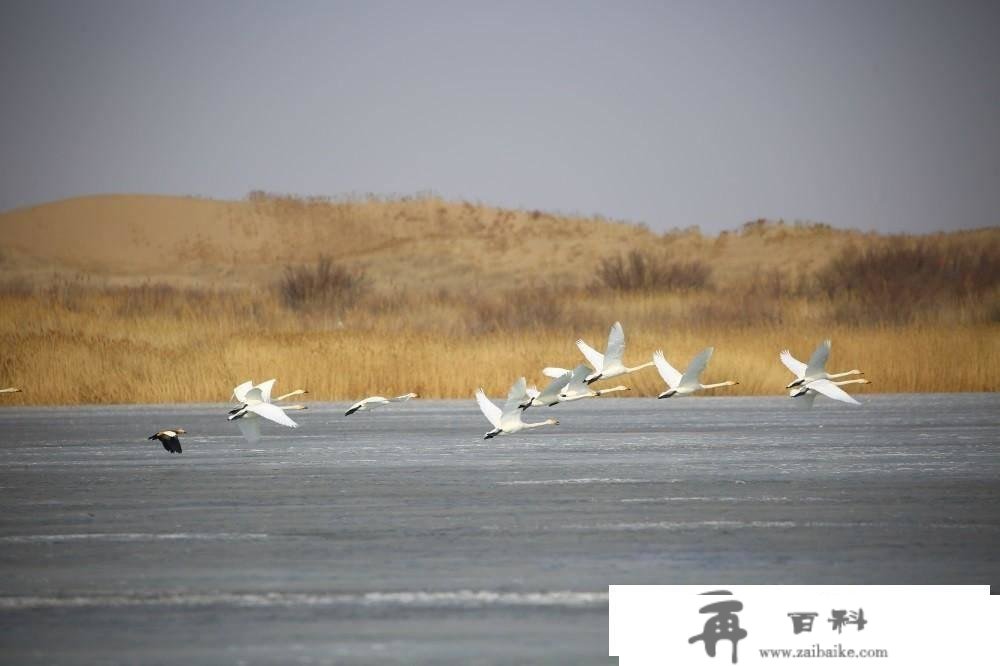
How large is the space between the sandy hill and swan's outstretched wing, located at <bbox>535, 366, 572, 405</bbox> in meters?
53.3

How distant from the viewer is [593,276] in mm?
75188

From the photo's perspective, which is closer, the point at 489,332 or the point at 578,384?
the point at 578,384

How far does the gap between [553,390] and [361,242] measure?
7732 centimetres

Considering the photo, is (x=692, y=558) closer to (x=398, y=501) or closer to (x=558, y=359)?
(x=398, y=501)

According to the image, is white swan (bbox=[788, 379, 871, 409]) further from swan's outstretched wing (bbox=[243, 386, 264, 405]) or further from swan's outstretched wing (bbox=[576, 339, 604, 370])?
swan's outstretched wing (bbox=[243, 386, 264, 405])

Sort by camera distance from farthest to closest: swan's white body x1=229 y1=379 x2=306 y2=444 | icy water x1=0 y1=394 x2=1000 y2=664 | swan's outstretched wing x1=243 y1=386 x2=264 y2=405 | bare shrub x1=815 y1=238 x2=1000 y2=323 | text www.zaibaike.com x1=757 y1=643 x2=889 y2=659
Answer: bare shrub x1=815 y1=238 x2=1000 y2=323, swan's outstretched wing x1=243 y1=386 x2=264 y2=405, swan's white body x1=229 y1=379 x2=306 y2=444, icy water x1=0 y1=394 x2=1000 y2=664, text www.zaibaike.com x1=757 y1=643 x2=889 y2=659

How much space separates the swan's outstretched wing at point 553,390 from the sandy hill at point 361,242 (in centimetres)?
5327

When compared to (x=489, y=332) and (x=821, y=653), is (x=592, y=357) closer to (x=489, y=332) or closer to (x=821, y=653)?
(x=489, y=332)

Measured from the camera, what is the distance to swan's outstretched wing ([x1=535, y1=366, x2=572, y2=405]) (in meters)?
18.9

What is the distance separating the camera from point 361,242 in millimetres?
95812

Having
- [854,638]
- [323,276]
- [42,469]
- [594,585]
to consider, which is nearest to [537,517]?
[594,585]

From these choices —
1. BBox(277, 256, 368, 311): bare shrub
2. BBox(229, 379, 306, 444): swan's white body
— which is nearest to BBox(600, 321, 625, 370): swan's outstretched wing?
BBox(229, 379, 306, 444): swan's white body

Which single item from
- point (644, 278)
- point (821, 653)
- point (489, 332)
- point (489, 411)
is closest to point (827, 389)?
point (489, 411)

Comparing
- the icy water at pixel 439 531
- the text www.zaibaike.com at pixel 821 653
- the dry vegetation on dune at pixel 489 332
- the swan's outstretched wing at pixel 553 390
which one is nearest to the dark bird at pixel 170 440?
the icy water at pixel 439 531
